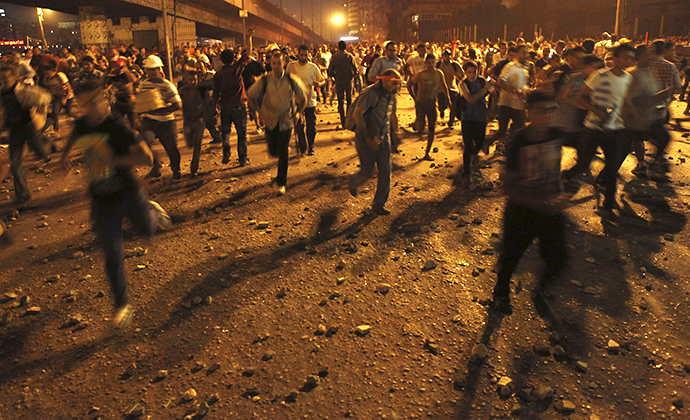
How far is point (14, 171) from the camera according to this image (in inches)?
303

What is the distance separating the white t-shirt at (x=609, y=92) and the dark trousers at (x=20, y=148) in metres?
7.99

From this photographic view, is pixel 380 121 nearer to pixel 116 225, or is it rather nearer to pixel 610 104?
pixel 610 104

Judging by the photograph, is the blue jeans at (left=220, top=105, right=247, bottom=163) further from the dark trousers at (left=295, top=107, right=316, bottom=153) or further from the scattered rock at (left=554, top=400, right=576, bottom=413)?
the scattered rock at (left=554, top=400, right=576, bottom=413)

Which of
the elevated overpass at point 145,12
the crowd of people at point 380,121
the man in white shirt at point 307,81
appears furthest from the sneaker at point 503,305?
the elevated overpass at point 145,12

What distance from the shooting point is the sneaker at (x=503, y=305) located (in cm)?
446

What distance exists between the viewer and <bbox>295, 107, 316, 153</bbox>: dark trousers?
32.3 ft

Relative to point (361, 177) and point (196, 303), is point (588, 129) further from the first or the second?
point (196, 303)

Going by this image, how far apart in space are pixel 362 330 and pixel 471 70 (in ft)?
17.0

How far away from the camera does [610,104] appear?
643 cm

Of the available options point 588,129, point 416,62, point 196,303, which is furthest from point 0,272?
point 416,62

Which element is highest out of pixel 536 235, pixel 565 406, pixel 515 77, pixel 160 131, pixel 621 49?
pixel 621 49

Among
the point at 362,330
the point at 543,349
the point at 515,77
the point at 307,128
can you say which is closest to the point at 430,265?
the point at 362,330

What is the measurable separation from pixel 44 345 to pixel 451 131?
11.0 m

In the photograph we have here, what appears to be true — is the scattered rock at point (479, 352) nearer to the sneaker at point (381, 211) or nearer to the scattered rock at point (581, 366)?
the scattered rock at point (581, 366)
